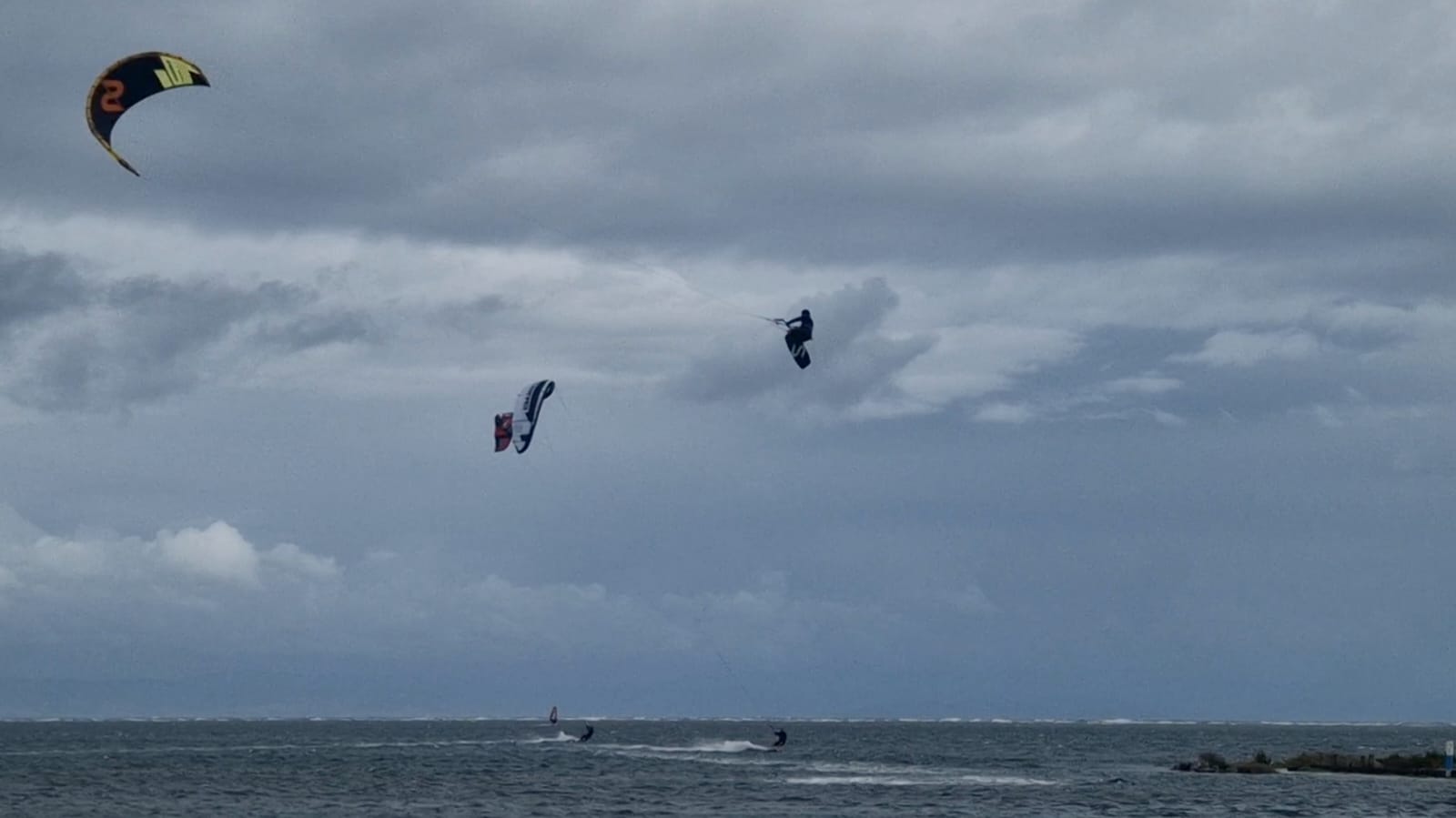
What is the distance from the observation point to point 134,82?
152ft

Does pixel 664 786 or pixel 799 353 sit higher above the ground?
pixel 799 353

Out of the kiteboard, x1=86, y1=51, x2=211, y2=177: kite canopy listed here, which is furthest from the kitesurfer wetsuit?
x1=86, y1=51, x2=211, y2=177: kite canopy

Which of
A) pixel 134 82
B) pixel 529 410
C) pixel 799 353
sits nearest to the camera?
pixel 134 82

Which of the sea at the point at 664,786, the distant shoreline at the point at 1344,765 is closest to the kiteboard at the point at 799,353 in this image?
the sea at the point at 664,786

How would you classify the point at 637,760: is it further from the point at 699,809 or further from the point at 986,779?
the point at 699,809

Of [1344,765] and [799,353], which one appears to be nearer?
[799,353]

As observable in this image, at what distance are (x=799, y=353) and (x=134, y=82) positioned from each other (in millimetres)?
20362

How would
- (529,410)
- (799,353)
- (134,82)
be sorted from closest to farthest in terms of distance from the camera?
(134,82), (799,353), (529,410)

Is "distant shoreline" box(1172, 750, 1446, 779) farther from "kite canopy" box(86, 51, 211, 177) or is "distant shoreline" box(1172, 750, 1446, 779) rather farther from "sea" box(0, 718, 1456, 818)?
"kite canopy" box(86, 51, 211, 177)

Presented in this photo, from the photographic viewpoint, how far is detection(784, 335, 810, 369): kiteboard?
52.3 meters

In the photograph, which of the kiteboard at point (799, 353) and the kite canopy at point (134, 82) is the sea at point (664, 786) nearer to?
the kiteboard at point (799, 353)

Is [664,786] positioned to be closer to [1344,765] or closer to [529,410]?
[529,410]

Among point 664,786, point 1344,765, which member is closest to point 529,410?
point 664,786

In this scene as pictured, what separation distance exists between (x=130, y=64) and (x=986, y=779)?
178 ft
